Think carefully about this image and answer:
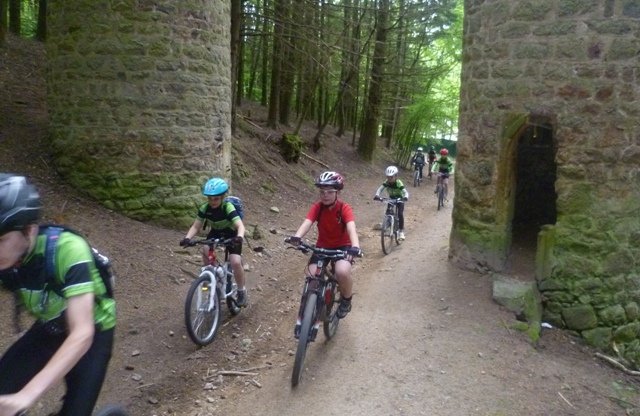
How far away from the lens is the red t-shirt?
6.15 meters

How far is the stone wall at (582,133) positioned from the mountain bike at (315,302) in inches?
123

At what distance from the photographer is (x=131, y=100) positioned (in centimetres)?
919

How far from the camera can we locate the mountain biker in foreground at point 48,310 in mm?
2598

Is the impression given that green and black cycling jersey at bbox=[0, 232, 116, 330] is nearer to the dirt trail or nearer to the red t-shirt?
the dirt trail

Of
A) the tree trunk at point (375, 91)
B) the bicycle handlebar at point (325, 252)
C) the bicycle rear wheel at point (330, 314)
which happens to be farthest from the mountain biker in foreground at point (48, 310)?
Answer: the tree trunk at point (375, 91)

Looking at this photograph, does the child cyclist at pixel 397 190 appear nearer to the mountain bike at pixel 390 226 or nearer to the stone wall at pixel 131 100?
the mountain bike at pixel 390 226

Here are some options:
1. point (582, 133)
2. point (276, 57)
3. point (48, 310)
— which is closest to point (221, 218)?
point (48, 310)

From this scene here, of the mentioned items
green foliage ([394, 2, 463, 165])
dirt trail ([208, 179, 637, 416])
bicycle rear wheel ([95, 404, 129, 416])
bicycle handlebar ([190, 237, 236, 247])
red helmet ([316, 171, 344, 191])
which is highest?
green foliage ([394, 2, 463, 165])

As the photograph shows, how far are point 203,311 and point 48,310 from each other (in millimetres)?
3385

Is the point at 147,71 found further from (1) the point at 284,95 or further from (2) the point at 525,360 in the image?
(1) the point at 284,95

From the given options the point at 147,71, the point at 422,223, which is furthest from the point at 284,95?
the point at 147,71

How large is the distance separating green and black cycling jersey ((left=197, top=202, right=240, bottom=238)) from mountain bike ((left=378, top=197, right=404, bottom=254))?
4.21 metres

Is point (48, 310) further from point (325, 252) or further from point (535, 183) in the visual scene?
point (535, 183)

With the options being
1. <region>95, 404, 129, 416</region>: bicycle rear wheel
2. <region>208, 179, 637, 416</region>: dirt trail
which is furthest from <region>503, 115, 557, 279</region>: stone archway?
<region>95, 404, 129, 416</region>: bicycle rear wheel
